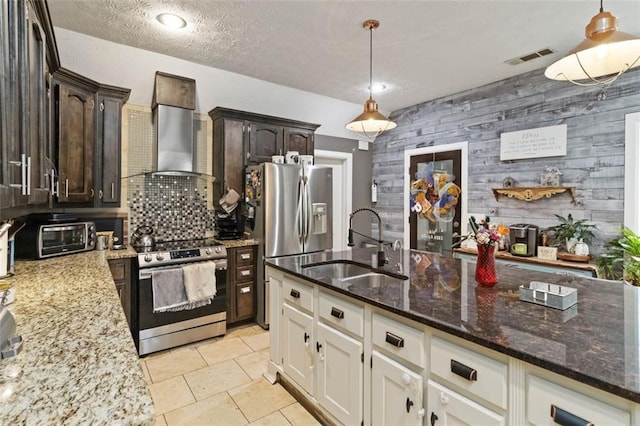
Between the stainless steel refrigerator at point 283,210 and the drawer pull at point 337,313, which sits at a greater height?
the stainless steel refrigerator at point 283,210

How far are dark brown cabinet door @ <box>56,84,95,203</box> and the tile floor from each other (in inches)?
63.4

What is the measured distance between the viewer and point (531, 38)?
294 cm

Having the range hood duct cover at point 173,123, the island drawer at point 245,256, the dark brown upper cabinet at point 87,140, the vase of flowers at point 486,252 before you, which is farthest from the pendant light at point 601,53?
the dark brown upper cabinet at point 87,140

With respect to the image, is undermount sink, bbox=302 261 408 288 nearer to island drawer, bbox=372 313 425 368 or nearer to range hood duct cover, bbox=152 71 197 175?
island drawer, bbox=372 313 425 368

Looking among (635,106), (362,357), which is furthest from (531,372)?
(635,106)

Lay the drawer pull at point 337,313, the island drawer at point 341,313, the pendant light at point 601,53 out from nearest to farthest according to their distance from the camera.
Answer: the pendant light at point 601,53 → the island drawer at point 341,313 → the drawer pull at point 337,313

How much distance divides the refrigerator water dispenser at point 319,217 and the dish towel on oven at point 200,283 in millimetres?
1291

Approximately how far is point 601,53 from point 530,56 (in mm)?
2012

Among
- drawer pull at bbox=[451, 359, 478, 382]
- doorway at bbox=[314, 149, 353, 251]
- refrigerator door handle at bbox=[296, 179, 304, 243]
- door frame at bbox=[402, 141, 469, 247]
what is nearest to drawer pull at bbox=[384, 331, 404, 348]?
drawer pull at bbox=[451, 359, 478, 382]

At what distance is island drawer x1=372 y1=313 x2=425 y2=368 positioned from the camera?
A: 56.2 inches

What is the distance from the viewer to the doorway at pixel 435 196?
4492mm

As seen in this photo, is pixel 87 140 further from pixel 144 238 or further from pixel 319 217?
pixel 319 217

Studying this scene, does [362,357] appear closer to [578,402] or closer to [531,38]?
[578,402]

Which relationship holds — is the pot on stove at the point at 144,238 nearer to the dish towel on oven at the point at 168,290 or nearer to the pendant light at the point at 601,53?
the dish towel on oven at the point at 168,290
